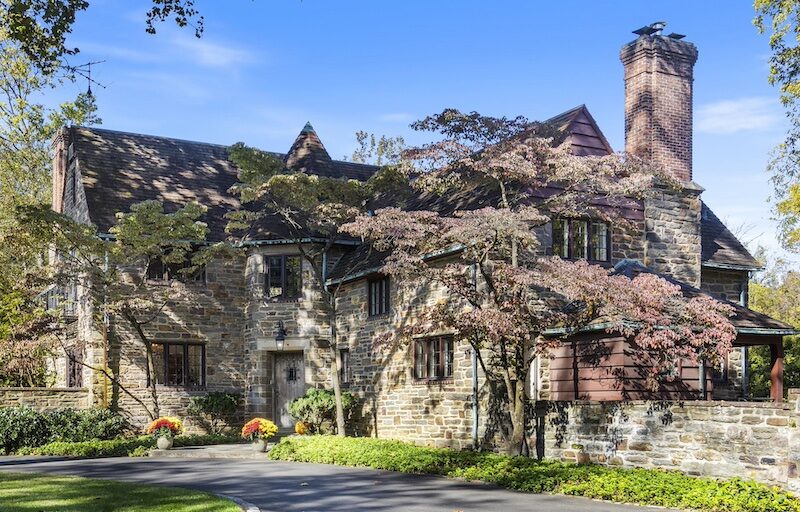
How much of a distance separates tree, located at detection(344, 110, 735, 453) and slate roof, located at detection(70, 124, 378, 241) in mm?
10814

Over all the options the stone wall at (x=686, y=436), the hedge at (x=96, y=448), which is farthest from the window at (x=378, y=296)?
the stone wall at (x=686, y=436)

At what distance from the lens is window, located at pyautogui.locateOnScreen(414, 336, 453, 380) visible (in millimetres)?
21703

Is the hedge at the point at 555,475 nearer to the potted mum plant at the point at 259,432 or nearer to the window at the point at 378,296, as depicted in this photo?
the potted mum plant at the point at 259,432

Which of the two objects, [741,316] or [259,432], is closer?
[741,316]

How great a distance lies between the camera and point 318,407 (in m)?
24.6

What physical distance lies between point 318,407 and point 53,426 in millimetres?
7004

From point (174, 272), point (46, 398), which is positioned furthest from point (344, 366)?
point (46, 398)

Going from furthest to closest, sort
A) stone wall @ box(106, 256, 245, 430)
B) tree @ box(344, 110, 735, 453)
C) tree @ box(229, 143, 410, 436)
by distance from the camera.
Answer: stone wall @ box(106, 256, 245, 430), tree @ box(229, 143, 410, 436), tree @ box(344, 110, 735, 453)

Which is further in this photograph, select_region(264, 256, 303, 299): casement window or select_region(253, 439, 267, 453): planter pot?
select_region(264, 256, 303, 299): casement window

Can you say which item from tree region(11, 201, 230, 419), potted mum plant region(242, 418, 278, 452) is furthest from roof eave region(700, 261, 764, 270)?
tree region(11, 201, 230, 419)

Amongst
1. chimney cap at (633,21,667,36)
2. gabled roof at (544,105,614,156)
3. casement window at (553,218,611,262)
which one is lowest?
casement window at (553,218,611,262)

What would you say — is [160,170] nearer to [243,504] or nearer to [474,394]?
[474,394]

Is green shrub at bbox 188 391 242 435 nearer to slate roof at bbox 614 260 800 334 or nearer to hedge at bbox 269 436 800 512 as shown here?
hedge at bbox 269 436 800 512

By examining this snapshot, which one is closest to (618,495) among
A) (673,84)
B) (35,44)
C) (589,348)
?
(589,348)
